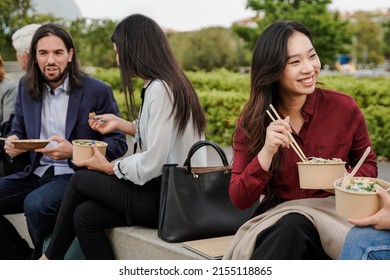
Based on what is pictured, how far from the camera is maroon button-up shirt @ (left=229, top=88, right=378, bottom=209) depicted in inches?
103

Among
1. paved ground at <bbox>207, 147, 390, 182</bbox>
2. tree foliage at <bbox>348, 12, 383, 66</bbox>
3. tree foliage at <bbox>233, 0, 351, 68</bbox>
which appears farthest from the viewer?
tree foliage at <bbox>348, 12, 383, 66</bbox>

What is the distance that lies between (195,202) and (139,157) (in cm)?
36

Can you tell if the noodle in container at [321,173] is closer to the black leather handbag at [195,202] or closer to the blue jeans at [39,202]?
the black leather handbag at [195,202]

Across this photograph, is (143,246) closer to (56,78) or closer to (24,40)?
(56,78)

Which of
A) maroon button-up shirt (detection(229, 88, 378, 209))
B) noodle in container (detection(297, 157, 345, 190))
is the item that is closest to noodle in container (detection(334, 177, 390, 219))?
noodle in container (detection(297, 157, 345, 190))

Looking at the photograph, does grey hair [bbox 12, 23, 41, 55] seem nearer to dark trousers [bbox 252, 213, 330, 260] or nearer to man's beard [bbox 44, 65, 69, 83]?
man's beard [bbox 44, 65, 69, 83]

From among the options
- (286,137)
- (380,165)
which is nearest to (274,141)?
(286,137)

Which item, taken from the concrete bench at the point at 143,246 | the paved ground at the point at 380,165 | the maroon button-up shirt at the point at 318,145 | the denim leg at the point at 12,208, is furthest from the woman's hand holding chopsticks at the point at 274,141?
the paved ground at the point at 380,165

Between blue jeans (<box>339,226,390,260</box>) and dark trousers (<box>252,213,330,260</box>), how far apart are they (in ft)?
0.82

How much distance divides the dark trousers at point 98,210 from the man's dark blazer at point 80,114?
22.5 inches

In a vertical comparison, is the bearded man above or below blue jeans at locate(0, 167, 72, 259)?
above

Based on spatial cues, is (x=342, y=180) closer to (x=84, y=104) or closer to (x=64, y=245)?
(x=64, y=245)

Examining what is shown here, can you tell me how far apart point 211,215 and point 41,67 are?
A: 152cm
